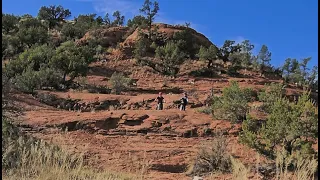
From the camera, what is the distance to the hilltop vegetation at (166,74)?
9.06m

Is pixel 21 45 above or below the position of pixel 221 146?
above

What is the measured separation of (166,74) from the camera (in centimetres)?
3262

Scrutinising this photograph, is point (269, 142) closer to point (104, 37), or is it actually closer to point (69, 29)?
point (104, 37)

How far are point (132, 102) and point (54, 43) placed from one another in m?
20.7

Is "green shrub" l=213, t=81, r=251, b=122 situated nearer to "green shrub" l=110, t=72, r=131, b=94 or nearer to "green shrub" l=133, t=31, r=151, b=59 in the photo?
"green shrub" l=110, t=72, r=131, b=94

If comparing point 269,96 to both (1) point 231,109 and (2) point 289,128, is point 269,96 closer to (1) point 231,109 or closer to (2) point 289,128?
(1) point 231,109

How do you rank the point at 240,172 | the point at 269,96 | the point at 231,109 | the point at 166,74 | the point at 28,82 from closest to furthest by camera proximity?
the point at 240,172 < the point at 231,109 < the point at 269,96 < the point at 28,82 < the point at 166,74

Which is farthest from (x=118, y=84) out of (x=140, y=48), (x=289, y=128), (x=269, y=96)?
(x=289, y=128)

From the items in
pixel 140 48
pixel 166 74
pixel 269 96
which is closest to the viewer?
pixel 269 96

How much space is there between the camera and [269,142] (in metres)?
9.20

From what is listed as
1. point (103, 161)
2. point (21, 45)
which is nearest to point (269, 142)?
point (103, 161)

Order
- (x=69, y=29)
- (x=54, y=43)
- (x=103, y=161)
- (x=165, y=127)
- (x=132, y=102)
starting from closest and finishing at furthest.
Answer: (x=103, y=161)
(x=165, y=127)
(x=132, y=102)
(x=54, y=43)
(x=69, y=29)

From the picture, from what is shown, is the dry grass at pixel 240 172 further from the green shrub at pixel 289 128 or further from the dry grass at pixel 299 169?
the green shrub at pixel 289 128

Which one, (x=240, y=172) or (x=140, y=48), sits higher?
(x=140, y=48)
